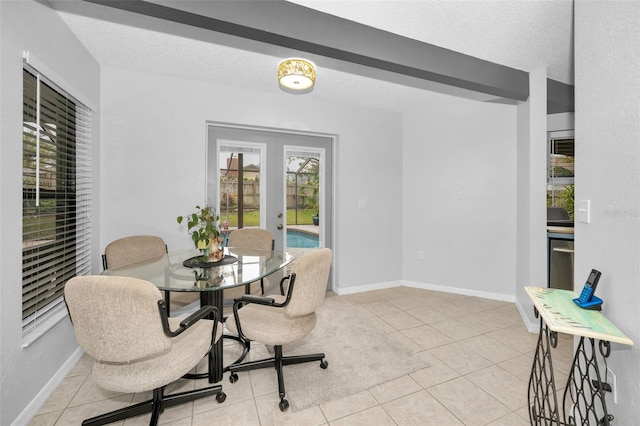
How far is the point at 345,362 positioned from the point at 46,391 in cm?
198

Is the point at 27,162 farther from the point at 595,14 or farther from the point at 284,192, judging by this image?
the point at 595,14

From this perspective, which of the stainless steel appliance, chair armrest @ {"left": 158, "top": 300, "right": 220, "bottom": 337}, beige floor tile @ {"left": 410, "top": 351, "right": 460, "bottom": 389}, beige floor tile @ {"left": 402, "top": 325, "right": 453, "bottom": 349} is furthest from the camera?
the stainless steel appliance

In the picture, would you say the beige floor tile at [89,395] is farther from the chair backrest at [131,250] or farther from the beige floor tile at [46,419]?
the chair backrest at [131,250]

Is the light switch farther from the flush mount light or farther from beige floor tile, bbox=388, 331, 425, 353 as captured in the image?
the flush mount light

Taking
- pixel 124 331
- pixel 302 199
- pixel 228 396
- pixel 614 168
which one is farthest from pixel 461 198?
pixel 124 331

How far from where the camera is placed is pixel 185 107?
3.10m

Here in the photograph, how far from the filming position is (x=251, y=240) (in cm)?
303

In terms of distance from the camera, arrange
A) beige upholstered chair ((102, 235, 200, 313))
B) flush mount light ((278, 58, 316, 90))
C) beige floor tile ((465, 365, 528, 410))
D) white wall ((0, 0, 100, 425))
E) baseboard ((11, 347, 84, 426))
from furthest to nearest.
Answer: flush mount light ((278, 58, 316, 90)) < beige upholstered chair ((102, 235, 200, 313)) < beige floor tile ((465, 365, 528, 410)) < baseboard ((11, 347, 84, 426)) < white wall ((0, 0, 100, 425))

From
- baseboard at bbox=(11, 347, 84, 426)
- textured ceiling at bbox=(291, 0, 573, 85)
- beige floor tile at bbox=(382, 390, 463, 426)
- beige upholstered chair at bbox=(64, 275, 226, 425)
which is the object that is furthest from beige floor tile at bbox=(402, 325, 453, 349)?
baseboard at bbox=(11, 347, 84, 426)

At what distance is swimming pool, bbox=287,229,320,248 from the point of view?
12.8 ft

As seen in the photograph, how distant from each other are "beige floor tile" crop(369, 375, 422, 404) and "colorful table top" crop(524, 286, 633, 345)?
1.00m

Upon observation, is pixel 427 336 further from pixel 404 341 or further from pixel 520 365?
pixel 520 365

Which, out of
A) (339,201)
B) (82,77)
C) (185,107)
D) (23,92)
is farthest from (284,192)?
(23,92)

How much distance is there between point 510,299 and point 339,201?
246cm
